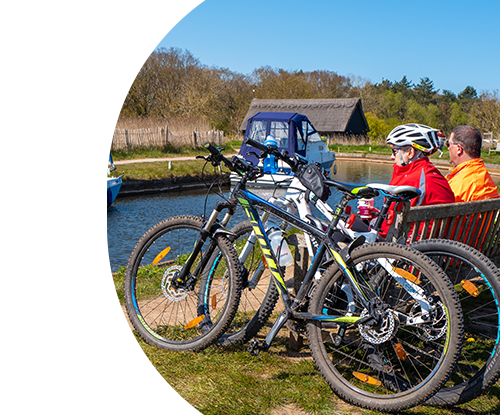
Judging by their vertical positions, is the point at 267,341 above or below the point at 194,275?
below

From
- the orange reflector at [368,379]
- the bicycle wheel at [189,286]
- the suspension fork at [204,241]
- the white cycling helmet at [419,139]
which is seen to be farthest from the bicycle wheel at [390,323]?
the white cycling helmet at [419,139]

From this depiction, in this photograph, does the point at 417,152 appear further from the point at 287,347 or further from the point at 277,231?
the point at 287,347

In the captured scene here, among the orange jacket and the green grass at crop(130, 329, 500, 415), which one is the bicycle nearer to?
the green grass at crop(130, 329, 500, 415)

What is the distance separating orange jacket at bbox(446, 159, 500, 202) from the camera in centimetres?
426

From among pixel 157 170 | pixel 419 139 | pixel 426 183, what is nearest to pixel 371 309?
pixel 426 183

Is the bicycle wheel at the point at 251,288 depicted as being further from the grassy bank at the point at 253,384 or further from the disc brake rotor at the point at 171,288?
the disc brake rotor at the point at 171,288

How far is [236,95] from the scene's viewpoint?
5056 centimetres

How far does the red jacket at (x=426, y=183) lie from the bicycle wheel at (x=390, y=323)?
757 mm

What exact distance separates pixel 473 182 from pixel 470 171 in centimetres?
11

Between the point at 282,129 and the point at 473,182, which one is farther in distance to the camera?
Result: the point at 282,129

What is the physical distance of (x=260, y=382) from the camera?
10.4 ft

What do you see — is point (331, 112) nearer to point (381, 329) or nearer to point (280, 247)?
point (280, 247)

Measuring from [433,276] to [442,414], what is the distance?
91 cm

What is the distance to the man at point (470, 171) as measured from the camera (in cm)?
426
